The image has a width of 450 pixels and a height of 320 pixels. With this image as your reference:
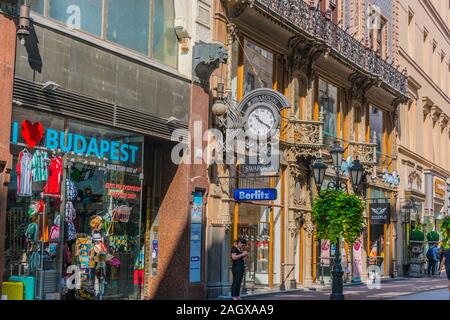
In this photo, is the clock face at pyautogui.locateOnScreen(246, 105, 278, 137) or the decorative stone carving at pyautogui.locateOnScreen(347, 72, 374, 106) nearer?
the clock face at pyautogui.locateOnScreen(246, 105, 278, 137)

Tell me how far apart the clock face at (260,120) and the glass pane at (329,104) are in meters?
7.90

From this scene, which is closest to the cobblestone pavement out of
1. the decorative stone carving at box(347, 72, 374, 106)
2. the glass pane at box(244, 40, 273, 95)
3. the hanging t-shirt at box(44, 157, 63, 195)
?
the glass pane at box(244, 40, 273, 95)

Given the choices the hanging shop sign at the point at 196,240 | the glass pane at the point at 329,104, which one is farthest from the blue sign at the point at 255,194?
the glass pane at the point at 329,104

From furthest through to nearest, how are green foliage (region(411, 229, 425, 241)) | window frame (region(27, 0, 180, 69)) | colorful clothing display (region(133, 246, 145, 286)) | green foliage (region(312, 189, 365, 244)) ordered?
green foliage (region(411, 229, 425, 241)) < green foliage (region(312, 189, 365, 244)) < colorful clothing display (region(133, 246, 145, 286)) < window frame (region(27, 0, 180, 69))

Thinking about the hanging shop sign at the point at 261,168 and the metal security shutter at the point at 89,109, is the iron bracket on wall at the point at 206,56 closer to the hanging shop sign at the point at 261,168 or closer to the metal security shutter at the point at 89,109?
the metal security shutter at the point at 89,109

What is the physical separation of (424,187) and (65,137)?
2832 centimetres

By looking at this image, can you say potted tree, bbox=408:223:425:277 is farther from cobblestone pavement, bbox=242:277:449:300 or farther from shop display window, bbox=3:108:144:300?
Result: shop display window, bbox=3:108:144:300

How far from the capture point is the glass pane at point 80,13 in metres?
15.5

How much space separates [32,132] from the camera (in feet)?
48.1

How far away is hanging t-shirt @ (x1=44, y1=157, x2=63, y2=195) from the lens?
1509 cm

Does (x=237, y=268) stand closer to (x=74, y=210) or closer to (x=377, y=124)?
(x=74, y=210)

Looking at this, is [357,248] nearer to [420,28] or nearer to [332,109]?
[332,109]

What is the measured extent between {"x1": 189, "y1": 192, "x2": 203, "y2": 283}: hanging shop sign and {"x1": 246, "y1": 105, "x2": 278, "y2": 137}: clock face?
235 cm

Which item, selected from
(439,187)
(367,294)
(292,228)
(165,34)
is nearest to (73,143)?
(165,34)
